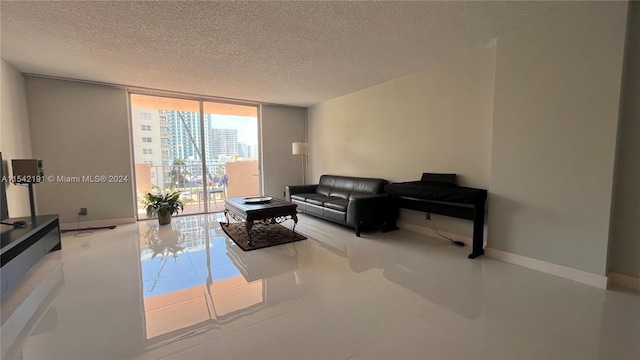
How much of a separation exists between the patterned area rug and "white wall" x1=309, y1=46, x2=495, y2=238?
1.89 metres

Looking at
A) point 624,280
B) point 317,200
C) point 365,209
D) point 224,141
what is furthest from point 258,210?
point 624,280

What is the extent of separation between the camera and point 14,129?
366 cm

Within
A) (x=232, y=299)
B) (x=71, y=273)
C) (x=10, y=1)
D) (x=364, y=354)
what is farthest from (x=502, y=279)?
(x=10, y=1)

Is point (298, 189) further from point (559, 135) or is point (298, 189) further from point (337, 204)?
point (559, 135)

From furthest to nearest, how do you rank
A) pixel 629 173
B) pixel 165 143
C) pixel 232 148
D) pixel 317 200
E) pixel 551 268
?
1. pixel 232 148
2. pixel 165 143
3. pixel 317 200
4. pixel 551 268
5. pixel 629 173

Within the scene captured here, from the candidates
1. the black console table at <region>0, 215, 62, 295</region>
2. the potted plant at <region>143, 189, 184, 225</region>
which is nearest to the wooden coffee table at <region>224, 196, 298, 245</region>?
the potted plant at <region>143, 189, 184, 225</region>

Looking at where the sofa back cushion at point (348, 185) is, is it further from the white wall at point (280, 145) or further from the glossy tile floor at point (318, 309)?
the glossy tile floor at point (318, 309)

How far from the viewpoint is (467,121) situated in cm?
345

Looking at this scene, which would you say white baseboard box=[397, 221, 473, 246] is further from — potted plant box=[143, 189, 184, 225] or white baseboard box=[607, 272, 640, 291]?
potted plant box=[143, 189, 184, 225]

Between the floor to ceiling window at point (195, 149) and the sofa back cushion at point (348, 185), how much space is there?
6.18ft

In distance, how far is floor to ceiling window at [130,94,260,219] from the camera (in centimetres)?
528

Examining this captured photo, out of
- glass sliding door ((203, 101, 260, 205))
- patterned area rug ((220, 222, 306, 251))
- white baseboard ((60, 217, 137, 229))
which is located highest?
glass sliding door ((203, 101, 260, 205))

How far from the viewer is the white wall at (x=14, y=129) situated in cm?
339

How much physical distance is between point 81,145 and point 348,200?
4604mm
